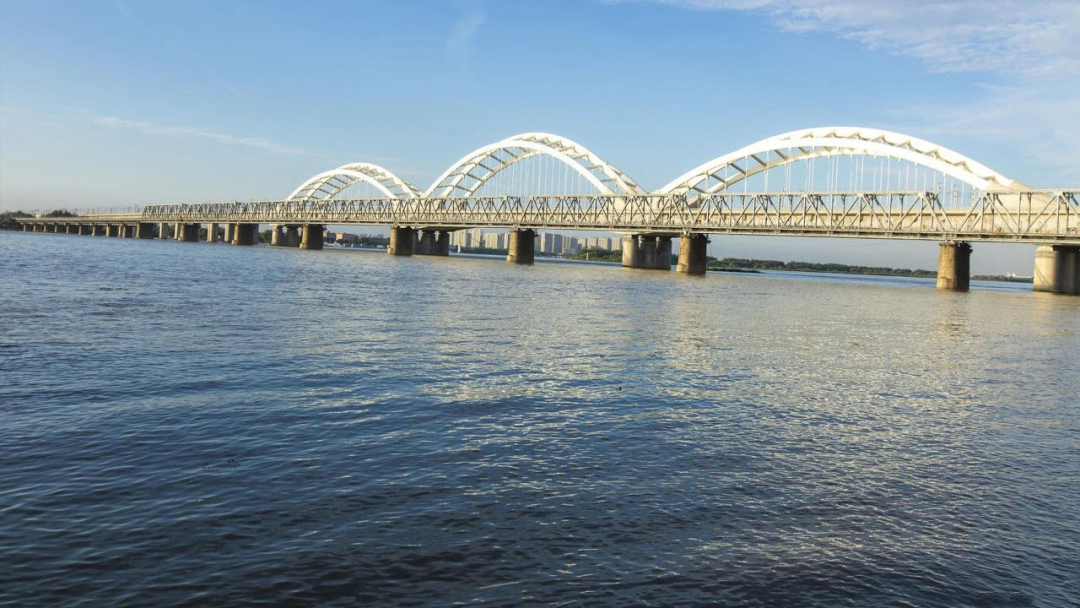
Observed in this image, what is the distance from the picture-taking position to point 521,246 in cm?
11331

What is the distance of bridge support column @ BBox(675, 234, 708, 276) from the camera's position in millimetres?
92250

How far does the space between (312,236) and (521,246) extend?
56.1 metres

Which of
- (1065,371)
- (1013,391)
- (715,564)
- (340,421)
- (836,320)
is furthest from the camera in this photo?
(836,320)

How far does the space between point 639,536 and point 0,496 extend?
555 cm

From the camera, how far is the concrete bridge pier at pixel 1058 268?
68750mm

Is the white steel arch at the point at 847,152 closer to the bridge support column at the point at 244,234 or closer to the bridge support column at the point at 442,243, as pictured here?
the bridge support column at the point at 442,243

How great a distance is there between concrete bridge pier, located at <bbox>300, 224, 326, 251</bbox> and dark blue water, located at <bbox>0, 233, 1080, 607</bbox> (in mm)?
136980

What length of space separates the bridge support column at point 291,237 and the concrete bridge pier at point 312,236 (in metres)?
20.5

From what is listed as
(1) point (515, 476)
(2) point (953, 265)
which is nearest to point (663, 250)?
(2) point (953, 265)

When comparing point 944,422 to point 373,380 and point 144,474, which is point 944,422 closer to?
point 373,380

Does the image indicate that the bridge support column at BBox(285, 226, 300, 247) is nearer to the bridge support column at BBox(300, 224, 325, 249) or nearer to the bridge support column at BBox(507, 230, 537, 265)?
the bridge support column at BBox(300, 224, 325, 249)

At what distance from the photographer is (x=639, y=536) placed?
6.40 meters

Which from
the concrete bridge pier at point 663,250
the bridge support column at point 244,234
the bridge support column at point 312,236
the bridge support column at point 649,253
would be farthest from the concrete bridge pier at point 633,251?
the bridge support column at point 244,234

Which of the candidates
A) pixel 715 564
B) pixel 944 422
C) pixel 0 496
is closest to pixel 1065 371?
pixel 944 422
